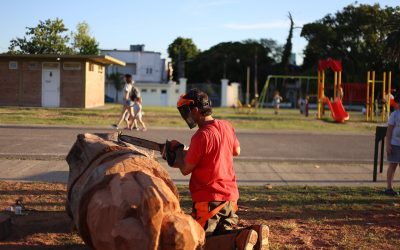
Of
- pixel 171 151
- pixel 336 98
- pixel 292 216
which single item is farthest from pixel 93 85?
pixel 171 151

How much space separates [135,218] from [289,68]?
2445 inches

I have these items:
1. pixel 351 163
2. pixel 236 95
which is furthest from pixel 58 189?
pixel 236 95

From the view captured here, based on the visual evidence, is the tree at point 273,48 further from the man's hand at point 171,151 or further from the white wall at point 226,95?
the man's hand at point 171,151

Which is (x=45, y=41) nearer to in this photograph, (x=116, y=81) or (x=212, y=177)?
(x=116, y=81)

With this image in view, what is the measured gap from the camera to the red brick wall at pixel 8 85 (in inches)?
1259

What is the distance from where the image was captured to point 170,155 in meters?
4.80

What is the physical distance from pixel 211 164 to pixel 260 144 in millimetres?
10237

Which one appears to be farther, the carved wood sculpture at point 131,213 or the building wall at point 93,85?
the building wall at point 93,85

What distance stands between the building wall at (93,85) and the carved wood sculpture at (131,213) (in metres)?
29.2

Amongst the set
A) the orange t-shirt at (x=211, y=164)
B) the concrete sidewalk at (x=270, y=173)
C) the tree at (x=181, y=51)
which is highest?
the tree at (x=181, y=51)

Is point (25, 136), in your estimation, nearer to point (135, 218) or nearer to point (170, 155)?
point (170, 155)

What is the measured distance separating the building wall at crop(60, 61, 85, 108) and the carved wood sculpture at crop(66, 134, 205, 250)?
28795mm

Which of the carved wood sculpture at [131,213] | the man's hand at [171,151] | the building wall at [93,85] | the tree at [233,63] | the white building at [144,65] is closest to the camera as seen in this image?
the carved wood sculpture at [131,213]

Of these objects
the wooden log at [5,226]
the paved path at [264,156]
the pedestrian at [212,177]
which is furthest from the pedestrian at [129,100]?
the pedestrian at [212,177]
